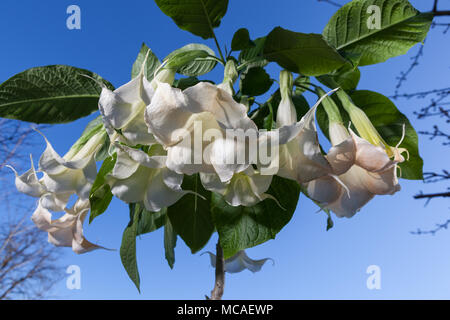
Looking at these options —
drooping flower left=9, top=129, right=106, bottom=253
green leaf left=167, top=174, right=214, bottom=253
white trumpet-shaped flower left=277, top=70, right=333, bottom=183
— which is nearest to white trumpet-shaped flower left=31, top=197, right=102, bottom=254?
drooping flower left=9, top=129, right=106, bottom=253

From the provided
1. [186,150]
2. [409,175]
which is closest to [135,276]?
[186,150]

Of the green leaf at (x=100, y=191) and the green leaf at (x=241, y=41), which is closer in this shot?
the green leaf at (x=100, y=191)

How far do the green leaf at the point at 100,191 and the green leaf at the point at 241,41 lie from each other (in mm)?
246

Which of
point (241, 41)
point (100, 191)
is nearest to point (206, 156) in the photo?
point (100, 191)

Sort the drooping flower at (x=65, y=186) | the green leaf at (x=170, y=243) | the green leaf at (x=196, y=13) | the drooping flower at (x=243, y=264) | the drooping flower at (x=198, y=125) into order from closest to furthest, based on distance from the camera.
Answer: the drooping flower at (x=198, y=125)
the drooping flower at (x=65, y=186)
the green leaf at (x=196, y=13)
the green leaf at (x=170, y=243)
the drooping flower at (x=243, y=264)

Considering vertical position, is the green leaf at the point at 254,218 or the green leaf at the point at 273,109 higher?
the green leaf at the point at 273,109

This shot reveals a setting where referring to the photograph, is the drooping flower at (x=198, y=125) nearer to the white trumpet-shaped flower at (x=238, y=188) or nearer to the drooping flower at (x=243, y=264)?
the white trumpet-shaped flower at (x=238, y=188)

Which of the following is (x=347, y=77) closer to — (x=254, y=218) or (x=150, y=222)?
(x=254, y=218)

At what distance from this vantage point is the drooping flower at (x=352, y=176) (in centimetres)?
38

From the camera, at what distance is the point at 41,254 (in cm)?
317

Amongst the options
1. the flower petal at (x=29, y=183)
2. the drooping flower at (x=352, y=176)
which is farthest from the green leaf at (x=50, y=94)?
the drooping flower at (x=352, y=176)

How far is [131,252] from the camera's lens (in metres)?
0.60

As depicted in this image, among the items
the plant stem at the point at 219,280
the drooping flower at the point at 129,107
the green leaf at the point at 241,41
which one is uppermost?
the green leaf at the point at 241,41

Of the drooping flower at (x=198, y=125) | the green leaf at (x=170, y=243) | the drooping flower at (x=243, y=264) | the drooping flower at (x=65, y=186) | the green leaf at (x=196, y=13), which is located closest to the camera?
the drooping flower at (x=198, y=125)
